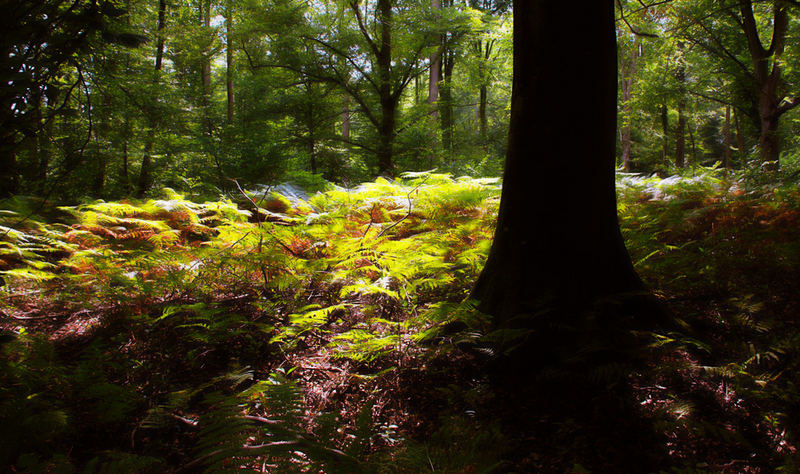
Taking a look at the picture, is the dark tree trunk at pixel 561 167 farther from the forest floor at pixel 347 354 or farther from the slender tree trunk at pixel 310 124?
the slender tree trunk at pixel 310 124

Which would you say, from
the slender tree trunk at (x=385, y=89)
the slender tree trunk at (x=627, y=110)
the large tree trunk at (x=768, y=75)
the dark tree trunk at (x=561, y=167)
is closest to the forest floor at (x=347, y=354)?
the dark tree trunk at (x=561, y=167)

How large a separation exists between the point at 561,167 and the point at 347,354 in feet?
5.81

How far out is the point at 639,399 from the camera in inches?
71.2

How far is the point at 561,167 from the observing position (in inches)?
86.4

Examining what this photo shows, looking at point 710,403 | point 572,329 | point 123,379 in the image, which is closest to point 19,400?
point 123,379

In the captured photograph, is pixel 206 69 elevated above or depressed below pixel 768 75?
above

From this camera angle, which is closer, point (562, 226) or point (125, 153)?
point (562, 226)

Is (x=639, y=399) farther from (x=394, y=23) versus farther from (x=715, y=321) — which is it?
(x=394, y=23)

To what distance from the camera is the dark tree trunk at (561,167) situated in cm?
213

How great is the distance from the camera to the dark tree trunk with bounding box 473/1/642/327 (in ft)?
7.00

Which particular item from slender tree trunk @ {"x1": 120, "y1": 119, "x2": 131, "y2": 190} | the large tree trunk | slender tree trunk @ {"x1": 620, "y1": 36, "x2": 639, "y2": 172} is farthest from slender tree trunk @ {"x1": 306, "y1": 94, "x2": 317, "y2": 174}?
the large tree trunk

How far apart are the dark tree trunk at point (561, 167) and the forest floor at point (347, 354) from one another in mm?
444

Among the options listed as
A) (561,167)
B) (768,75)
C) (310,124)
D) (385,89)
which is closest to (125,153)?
(310,124)

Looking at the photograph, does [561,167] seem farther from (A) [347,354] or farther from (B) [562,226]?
→ (A) [347,354]
